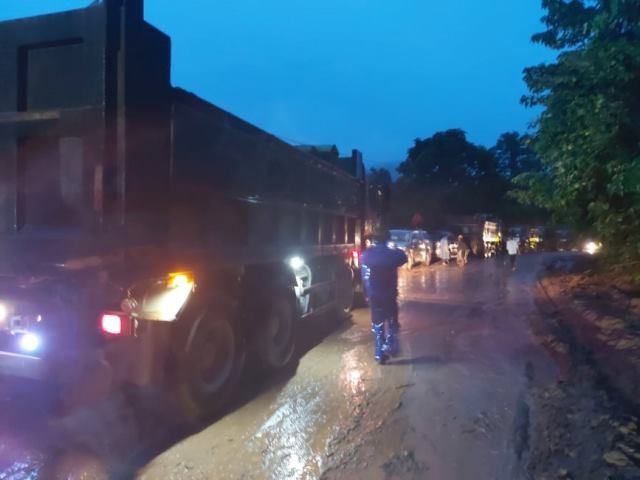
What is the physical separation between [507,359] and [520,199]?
264 inches

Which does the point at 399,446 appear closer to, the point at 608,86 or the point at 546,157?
the point at 608,86

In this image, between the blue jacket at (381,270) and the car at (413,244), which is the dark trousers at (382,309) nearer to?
the blue jacket at (381,270)

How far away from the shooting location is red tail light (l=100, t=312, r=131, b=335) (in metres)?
4.11

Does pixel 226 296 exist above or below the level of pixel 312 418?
above

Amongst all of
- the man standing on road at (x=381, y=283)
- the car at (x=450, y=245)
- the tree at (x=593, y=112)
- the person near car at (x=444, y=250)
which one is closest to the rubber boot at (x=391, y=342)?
the man standing on road at (x=381, y=283)

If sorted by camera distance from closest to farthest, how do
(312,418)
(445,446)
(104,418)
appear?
(445,446) < (104,418) < (312,418)

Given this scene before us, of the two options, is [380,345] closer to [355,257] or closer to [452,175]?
[355,257]

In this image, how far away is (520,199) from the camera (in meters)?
13.0

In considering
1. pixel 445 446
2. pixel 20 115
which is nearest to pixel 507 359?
pixel 445 446

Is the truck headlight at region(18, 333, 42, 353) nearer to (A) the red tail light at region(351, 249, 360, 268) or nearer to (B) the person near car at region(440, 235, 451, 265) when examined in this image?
(A) the red tail light at region(351, 249, 360, 268)

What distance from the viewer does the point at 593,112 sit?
9.22m

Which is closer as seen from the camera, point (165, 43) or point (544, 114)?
point (165, 43)

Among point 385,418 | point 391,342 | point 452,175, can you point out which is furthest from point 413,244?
point 452,175

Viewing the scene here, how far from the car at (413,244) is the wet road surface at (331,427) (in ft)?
46.6
